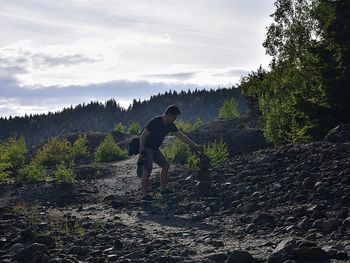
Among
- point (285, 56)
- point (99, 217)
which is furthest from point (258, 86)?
point (99, 217)

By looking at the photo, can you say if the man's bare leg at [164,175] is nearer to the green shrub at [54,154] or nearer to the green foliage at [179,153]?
the green foliage at [179,153]

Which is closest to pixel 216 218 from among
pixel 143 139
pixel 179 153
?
pixel 143 139

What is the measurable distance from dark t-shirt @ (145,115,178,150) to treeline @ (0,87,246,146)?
78.0 meters

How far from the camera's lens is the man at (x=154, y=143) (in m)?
11.2

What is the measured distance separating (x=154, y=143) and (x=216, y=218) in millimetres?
3319

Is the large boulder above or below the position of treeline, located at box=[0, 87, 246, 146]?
below

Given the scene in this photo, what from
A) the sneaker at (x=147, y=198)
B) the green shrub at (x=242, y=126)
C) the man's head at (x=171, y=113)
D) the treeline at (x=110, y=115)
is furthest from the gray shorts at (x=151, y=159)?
the treeline at (x=110, y=115)

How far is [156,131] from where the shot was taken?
1138cm

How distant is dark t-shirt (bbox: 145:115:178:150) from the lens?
11.3 m

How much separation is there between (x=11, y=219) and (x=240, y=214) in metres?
4.07

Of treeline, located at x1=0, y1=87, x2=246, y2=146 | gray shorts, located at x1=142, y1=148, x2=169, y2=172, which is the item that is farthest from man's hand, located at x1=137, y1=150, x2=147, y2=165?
treeline, located at x1=0, y1=87, x2=246, y2=146

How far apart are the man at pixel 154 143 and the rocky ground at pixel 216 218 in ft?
1.75

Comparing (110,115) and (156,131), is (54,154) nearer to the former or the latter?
(156,131)

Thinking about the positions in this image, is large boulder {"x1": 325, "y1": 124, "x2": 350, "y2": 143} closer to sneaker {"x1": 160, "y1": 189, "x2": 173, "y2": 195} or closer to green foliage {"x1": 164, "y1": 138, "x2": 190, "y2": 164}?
sneaker {"x1": 160, "y1": 189, "x2": 173, "y2": 195}
